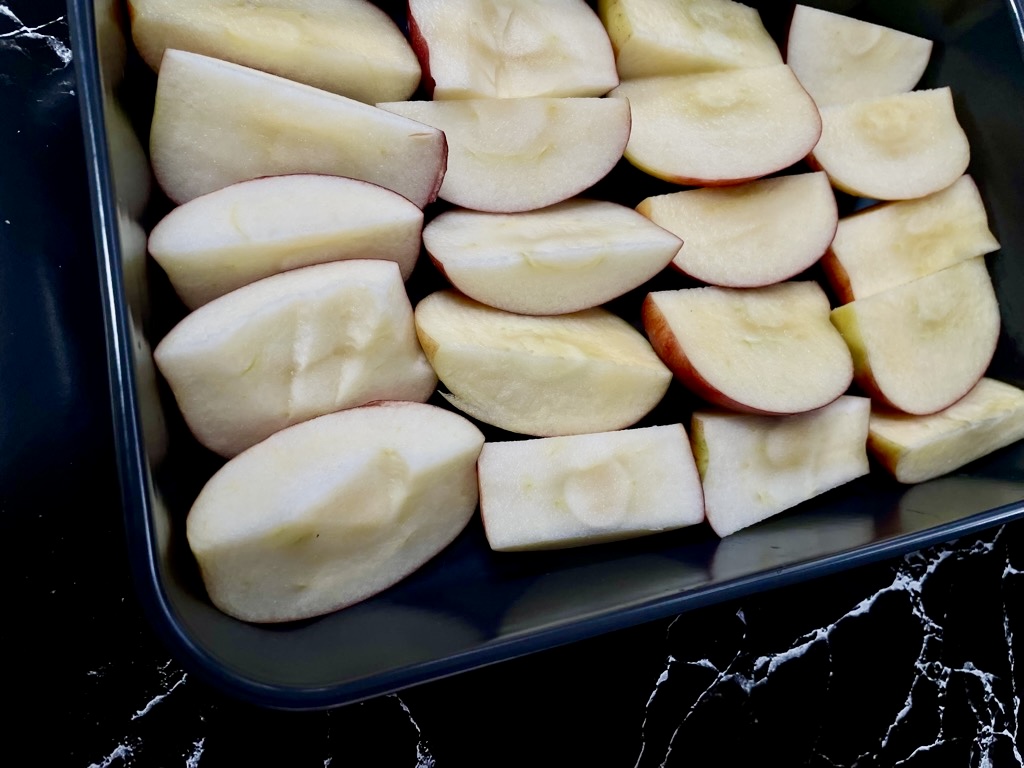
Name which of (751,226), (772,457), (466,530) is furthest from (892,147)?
(466,530)

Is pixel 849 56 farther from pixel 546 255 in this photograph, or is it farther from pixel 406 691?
pixel 406 691

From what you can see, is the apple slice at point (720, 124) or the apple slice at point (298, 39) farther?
the apple slice at point (720, 124)

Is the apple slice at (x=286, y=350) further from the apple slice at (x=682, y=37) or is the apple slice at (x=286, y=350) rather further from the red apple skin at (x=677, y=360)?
the apple slice at (x=682, y=37)

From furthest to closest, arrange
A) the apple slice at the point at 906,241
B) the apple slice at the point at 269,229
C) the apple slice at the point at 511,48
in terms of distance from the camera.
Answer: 1. the apple slice at the point at 906,241
2. the apple slice at the point at 511,48
3. the apple slice at the point at 269,229

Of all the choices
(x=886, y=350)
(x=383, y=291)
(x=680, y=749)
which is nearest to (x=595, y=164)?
(x=383, y=291)

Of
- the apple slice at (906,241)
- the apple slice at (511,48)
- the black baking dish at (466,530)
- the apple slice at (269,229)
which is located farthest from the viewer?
the apple slice at (906,241)

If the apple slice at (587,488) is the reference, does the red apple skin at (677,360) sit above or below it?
above

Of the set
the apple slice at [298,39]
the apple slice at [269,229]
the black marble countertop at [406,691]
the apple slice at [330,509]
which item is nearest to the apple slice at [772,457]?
the black marble countertop at [406,691]
